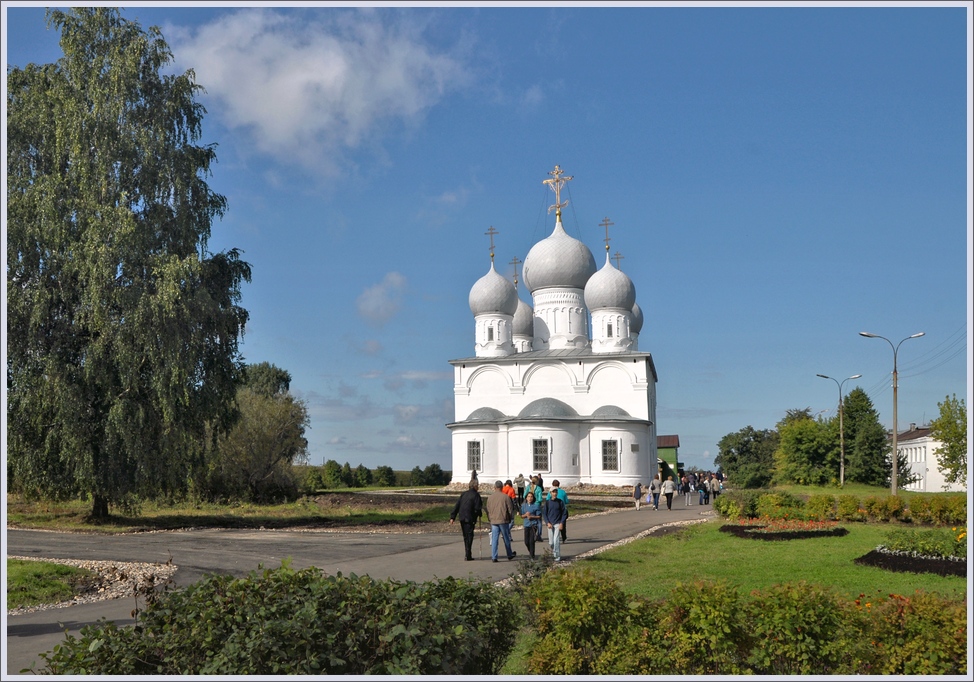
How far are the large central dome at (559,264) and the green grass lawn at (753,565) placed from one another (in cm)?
3577

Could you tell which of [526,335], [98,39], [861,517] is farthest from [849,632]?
[526,335]

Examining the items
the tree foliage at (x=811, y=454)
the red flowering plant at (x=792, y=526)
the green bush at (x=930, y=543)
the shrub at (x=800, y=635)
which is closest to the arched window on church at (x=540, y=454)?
the tree foliage at (x=811, y=454)

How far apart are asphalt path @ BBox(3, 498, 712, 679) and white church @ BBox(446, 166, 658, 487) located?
22.8m

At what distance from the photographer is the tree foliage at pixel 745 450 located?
6875 cm

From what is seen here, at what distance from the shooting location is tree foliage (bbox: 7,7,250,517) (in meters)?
22.2

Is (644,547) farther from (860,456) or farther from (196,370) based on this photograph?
(860,456)

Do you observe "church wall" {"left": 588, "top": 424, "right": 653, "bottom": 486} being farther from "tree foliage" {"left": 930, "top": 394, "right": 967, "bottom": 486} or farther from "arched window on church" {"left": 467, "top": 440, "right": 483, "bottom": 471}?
"tree foliage" {"left": 930, "top": 394, "right": 967, "bottom": 486}

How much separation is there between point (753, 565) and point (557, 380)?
121 feet

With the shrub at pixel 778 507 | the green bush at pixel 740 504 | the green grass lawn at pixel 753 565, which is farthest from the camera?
the green bush at pixel 740 504

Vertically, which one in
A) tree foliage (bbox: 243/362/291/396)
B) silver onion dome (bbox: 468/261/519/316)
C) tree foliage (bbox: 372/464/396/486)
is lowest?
tree foliage (bbox: 372/464/396/486)

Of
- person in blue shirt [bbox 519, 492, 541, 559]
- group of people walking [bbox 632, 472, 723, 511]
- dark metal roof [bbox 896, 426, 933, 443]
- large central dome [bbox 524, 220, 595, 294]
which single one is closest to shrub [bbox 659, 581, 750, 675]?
Answer: person in blue shirt [bbox 519, 492, 541, 559]

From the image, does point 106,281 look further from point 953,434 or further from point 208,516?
point 953,434

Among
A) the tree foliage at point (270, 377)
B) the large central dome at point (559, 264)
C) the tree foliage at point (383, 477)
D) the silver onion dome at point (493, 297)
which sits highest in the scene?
the large central dome at point (559, 264)

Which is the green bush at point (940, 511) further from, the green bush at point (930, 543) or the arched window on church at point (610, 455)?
the arched window on church at point (610, 455)
